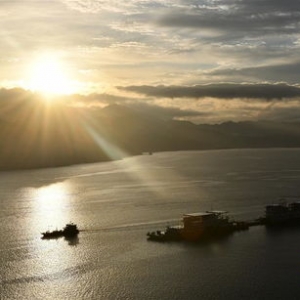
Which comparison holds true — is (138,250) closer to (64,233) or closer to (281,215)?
(64,233)

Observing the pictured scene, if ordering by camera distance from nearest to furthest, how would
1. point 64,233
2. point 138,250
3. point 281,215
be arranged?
point 138,250 < point 64,233 < point 281,215

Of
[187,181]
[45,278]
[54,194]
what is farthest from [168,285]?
[187,181]

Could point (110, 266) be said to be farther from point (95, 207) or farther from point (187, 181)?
point (187, 181)

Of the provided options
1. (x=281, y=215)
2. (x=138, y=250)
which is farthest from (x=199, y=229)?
(x=281, y=215)

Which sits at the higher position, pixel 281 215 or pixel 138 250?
pixel 281 215

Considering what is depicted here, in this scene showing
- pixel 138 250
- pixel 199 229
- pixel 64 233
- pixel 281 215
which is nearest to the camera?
pixel 138 250

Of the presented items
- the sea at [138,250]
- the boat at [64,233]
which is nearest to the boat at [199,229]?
the sea at [138,250]

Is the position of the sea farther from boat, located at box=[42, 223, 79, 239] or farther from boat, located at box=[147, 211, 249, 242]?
boat, located at box=[147, 211, 249, 242]
